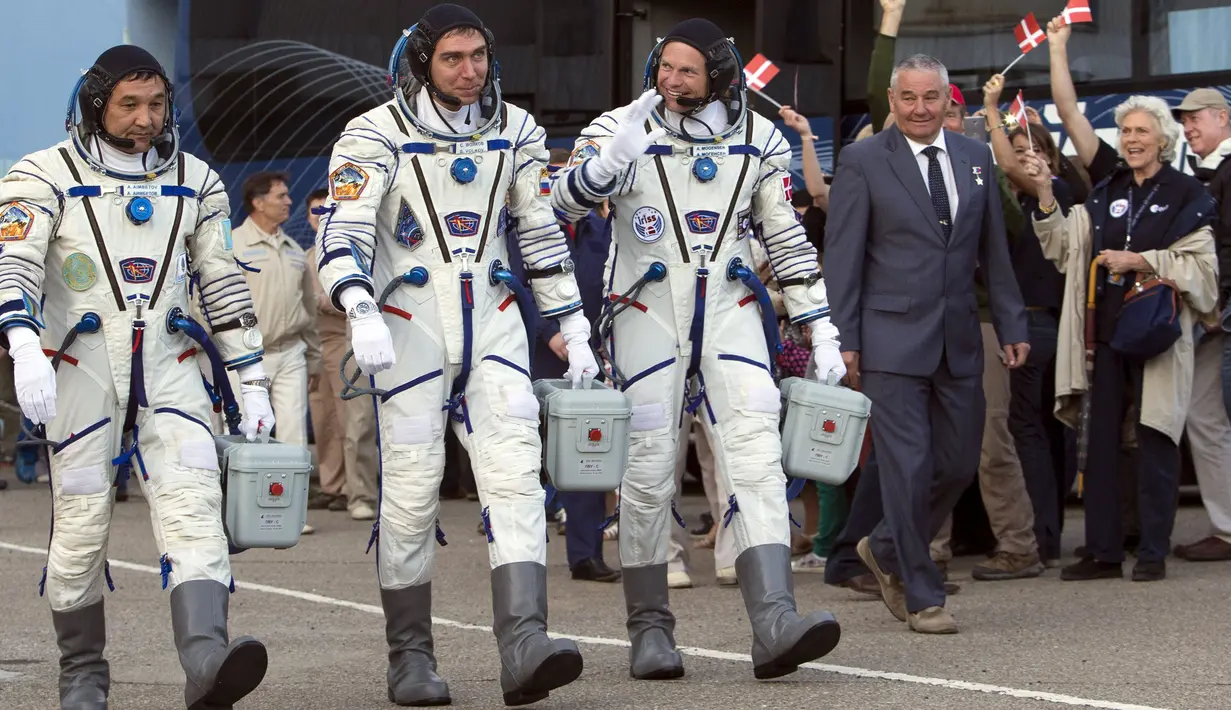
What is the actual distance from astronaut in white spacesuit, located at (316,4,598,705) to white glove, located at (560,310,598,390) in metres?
0.16

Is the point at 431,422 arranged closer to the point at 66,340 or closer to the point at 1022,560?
the point at 66,340

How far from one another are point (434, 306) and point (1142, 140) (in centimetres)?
396

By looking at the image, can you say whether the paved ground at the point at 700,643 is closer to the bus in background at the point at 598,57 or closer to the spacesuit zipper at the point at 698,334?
the spacesuit zipper at the point at 698,334

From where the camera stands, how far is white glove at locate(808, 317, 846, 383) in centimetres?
646

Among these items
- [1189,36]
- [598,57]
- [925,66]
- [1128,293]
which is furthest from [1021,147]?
[598,57]

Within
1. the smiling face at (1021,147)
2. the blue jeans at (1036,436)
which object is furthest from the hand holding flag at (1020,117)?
the blue jeans at (1036,436)

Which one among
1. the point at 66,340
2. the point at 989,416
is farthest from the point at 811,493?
the point at 66,340

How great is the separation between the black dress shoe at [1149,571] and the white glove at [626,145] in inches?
138

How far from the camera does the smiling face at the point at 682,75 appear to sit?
20.7ft

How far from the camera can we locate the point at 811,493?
375 inches

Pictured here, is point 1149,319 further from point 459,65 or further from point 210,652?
point 210,652

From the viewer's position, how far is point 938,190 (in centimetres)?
734

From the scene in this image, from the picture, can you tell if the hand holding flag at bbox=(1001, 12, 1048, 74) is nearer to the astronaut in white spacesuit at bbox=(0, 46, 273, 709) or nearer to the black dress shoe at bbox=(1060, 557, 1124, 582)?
the black dress shoe at bbox=(1060, 557, 1124, 582)

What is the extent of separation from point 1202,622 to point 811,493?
2618mm
